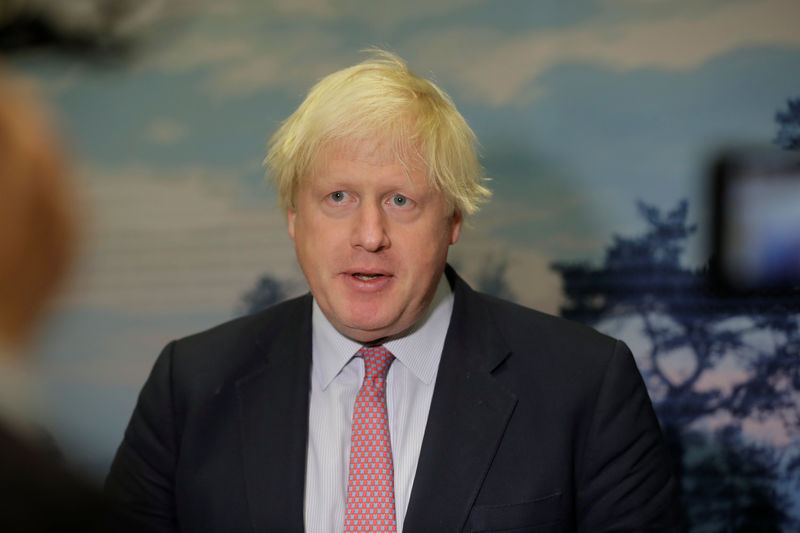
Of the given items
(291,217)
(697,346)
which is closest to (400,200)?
(291,217)

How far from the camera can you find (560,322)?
2113mm

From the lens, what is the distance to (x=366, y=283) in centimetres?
192

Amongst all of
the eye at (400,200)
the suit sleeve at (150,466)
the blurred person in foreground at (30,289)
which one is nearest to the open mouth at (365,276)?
the eye at (400,200)

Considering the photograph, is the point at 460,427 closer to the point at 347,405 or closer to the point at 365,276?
the point at 347,405

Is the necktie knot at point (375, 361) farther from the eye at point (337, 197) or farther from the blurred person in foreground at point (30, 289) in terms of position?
the blurred person in foreground at point (30, 289)

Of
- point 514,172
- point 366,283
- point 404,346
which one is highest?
point 514,172

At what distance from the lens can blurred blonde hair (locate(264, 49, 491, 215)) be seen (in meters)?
1.88

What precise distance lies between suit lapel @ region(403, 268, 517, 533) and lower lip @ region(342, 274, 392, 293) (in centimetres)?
21

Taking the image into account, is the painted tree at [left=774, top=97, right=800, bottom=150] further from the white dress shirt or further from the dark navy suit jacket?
the white dress shirt

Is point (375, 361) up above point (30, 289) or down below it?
above

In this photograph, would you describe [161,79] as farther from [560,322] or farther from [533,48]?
[560,322]

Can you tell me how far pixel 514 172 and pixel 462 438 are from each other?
1.61 meters

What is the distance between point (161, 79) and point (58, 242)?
3.42 m

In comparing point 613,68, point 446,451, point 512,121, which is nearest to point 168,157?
point 512,121
